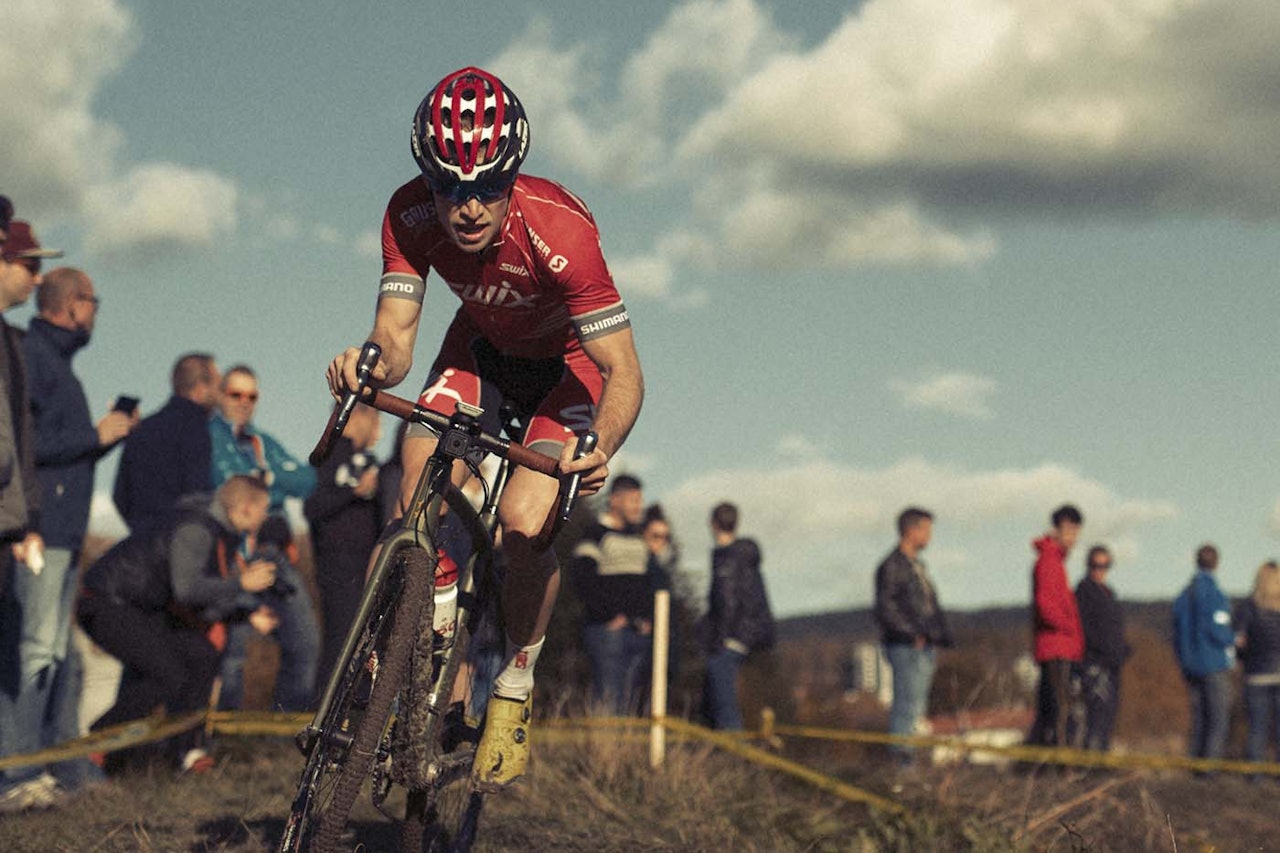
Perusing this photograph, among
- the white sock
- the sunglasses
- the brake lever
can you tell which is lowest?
the white sock

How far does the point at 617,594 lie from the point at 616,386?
613 cm

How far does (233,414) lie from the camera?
10297 millimetres

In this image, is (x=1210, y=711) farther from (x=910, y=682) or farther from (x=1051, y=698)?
(x=910, y=682)

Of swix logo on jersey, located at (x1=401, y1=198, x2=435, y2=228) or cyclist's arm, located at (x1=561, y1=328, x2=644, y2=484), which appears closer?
cyclist's arm, located at (x1=561, y1=328, x2=644, y2=484)

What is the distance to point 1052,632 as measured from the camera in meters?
13.3

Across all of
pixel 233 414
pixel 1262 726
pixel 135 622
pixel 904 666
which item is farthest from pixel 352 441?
pixel 1262 726

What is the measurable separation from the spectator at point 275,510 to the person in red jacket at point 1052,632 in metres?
5.91

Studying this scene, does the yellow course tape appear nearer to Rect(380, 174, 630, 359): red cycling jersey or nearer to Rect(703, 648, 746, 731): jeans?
Rect(703, 648, 746, 731): jeans

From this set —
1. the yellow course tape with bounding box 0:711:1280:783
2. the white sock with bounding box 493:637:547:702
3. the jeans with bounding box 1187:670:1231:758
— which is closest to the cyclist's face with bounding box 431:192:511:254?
the white sock with bounding box 493:637:547:702

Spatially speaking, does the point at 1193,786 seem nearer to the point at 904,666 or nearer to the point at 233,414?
the point at 904,666

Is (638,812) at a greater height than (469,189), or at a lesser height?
lesser

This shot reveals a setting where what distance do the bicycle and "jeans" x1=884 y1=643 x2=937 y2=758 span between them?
6947mm

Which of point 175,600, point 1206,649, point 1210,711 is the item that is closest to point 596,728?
point 175,600

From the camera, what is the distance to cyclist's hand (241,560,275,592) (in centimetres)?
946
